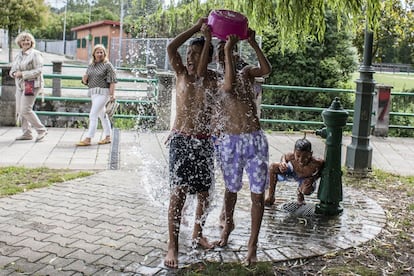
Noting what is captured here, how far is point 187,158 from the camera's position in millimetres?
4043

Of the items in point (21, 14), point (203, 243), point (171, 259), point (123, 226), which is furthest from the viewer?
point (21, 14)

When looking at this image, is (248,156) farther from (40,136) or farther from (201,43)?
(40,136)

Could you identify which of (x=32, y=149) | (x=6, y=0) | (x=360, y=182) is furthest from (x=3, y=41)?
(x=360, y=182)

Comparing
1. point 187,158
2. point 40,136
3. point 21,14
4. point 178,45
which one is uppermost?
point 21,14

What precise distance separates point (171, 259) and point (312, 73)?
1109 cm

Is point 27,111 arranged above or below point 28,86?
below

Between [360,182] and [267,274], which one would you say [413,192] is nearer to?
[360,182]

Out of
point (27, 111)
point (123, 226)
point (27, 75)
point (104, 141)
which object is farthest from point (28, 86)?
point (123, 226)

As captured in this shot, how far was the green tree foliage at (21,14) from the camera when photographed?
2669cm

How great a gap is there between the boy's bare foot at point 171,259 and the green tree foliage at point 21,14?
24.6 metres

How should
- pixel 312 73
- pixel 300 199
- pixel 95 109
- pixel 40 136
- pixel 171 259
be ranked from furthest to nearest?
1. pixel 312 73
2. pixel 40 136
3. pixel 95 109
4. pixel 300 199
5. pixel 171 259

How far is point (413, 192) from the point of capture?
278 inches

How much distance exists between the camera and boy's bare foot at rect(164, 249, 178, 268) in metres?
3.99

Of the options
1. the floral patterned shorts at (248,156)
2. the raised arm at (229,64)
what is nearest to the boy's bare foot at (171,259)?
the floral patterned shorts at (248,156)
